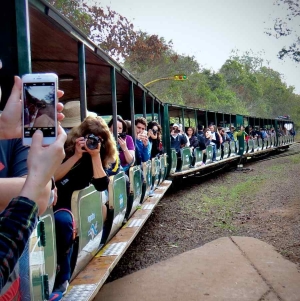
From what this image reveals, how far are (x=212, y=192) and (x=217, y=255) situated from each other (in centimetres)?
543

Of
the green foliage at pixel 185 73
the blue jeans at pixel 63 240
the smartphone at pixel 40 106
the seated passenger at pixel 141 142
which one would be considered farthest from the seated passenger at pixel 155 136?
the green foliage at pixel 185 73

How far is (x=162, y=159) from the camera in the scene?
8.66 meters

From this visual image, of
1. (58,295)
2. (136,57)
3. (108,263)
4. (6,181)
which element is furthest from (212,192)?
(136,57)

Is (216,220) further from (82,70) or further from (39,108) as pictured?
(39,108)

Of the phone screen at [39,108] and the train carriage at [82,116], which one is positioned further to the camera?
the train carriage at [82,116]

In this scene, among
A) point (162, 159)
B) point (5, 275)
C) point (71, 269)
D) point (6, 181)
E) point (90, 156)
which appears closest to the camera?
point (5, 275)

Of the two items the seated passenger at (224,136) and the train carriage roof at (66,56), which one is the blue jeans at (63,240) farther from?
the seated passenger at (224,136)

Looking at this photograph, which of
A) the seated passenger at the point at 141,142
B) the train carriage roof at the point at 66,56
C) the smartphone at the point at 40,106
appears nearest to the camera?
the smartphone at the point at 40,106

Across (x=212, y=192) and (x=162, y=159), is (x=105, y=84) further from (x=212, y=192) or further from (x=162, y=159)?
(x=212, y=192)

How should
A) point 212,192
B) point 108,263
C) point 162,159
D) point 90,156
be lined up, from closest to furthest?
point 90,156, point 108,263, point 162,159, point 212,192

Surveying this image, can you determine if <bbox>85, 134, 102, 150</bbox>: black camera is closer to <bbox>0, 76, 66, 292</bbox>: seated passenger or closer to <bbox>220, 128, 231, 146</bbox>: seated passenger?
<bbox>0, 76, 66, 292</bbox>: seated passenger

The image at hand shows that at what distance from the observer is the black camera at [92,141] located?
109 inches

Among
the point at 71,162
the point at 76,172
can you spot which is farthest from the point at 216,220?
the point at 71,162

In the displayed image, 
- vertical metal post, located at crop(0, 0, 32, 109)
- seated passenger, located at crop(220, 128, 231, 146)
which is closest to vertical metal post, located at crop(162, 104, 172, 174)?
seated passenger, located at crop(220, 128, 231, 146)
